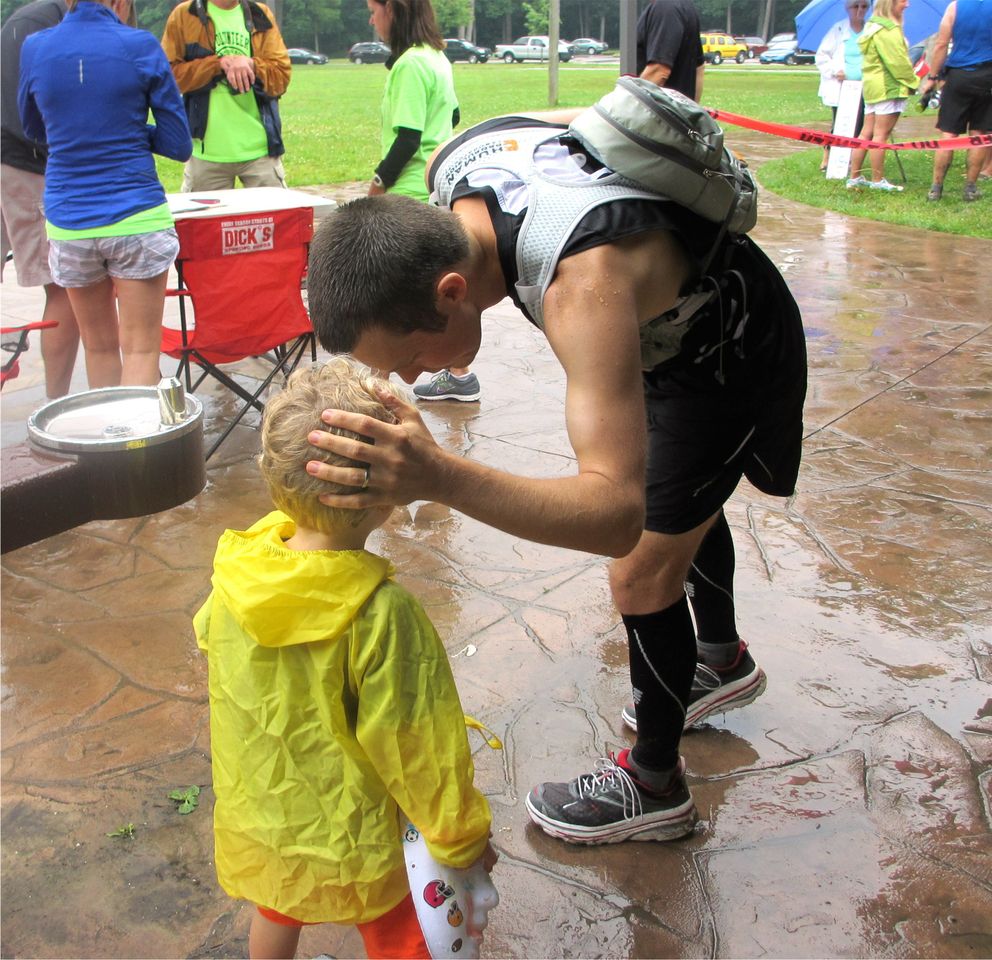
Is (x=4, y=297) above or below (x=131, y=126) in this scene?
below

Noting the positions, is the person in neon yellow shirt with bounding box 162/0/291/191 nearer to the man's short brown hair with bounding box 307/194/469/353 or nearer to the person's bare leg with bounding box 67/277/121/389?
the person's bare leg with bounding box 67/277/121/389

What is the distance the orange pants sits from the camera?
179 centimetres

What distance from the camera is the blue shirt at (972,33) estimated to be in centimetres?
972

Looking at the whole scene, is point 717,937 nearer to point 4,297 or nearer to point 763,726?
point 763,726

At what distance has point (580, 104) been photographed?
75.5 feet

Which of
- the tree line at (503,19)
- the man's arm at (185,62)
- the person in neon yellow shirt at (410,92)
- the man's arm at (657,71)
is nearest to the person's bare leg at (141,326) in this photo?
the person in neon yellow shirt at (410,92)

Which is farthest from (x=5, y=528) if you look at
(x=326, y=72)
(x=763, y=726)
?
(x=326, y=72)

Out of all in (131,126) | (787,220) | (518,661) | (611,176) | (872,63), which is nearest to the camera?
(611,176)

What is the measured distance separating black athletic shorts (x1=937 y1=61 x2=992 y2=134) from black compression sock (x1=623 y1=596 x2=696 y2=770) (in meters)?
9.78

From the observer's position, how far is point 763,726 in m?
2.86

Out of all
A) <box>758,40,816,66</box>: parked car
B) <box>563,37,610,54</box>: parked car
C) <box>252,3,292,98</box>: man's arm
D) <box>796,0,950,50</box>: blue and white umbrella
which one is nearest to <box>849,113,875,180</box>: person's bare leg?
<box>796,0,950,50</box>: blue and white umbrella

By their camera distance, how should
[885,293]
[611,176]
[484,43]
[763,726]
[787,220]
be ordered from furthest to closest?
1. [484,43]
2. [787,220]
3. [885,293]
4. [763,726]
5. [611,176]

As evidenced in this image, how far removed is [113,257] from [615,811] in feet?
9.83

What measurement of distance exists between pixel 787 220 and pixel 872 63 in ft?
7.34
